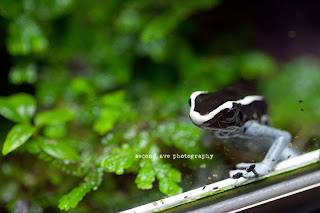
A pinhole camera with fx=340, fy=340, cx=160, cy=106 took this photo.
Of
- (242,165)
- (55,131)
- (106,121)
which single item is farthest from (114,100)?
(242,165)

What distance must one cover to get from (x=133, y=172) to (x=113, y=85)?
101cm

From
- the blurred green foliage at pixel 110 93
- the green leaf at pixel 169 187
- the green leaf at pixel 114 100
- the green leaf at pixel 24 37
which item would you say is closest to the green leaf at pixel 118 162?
the blurred green foliage at pixel 110 93

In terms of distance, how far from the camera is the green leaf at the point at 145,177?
1.10 m

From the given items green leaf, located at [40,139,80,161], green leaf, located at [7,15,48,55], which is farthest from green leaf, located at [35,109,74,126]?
green leaf, located at [7,15,48,55]

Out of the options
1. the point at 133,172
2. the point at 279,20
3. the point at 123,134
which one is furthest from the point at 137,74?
the point at 133,172

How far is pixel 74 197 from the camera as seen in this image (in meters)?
1.07

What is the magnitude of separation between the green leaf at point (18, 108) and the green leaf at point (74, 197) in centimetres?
43

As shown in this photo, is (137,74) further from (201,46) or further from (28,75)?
(28,75)

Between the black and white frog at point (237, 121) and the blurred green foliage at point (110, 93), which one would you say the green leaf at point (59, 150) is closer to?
the blurred green foliage at point (110, 93)

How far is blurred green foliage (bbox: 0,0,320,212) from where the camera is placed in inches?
46.7

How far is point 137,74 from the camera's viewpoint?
2164 mm

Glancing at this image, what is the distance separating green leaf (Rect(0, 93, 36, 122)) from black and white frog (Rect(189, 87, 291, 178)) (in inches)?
27.2

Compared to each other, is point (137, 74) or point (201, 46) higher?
point (201, 46)

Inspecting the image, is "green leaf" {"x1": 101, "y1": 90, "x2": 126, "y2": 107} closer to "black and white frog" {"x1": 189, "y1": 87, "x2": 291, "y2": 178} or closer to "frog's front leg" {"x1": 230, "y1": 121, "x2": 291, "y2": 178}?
"black and white frog" {"x1": 189, "y1": 87, "x2": 291, "y2": 178}
